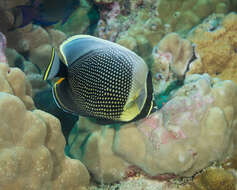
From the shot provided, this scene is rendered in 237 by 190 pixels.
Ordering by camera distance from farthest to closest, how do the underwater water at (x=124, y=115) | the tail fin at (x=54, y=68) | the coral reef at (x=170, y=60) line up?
the coral reef at (x=170, y=60) < the underwater water at (x=124, y=115) < the tail fin at (x=54, y=68)

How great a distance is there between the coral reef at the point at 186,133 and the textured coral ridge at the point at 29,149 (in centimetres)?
59

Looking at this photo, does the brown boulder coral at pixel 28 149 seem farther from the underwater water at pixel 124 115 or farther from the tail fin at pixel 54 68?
the tail fin at pixel 54 68

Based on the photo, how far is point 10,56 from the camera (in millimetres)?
3717

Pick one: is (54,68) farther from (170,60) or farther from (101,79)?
(170,60)

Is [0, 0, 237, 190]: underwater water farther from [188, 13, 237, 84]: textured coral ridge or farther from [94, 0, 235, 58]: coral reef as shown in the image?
[94, 0, 235, 58]: coral reef

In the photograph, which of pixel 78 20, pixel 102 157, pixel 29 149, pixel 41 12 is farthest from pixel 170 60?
pixel 78 20

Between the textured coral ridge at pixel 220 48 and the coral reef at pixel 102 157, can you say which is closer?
the coral reef at pixel 102 157

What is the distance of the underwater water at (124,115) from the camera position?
1.72 m

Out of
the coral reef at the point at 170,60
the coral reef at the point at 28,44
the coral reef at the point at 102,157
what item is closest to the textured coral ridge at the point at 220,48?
the coral reef at the point at 170,60

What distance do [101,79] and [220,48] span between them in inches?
92.7

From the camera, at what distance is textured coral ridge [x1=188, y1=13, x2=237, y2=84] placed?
10.9 feet

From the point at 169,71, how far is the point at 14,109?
2220mm

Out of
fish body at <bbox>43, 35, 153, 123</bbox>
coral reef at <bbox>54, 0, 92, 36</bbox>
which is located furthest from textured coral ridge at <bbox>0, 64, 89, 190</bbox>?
coral reef at <bbox>54, 0, 92, 36</bbox>

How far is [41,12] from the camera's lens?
4.18 metres
